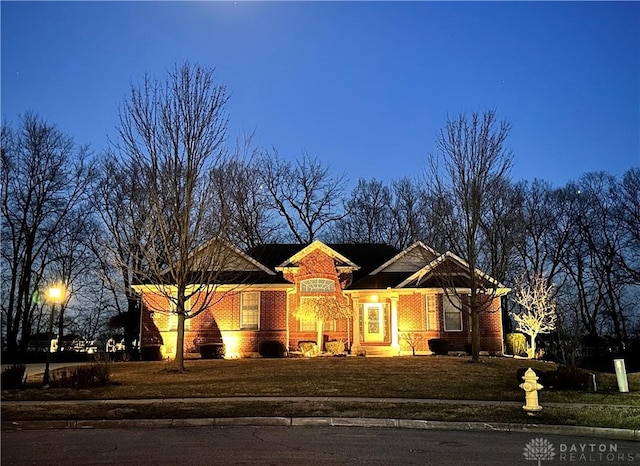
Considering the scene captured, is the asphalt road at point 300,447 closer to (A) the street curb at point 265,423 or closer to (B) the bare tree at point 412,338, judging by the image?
(A) the street curb at point 265,423

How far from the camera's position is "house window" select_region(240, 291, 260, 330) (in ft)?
91.9

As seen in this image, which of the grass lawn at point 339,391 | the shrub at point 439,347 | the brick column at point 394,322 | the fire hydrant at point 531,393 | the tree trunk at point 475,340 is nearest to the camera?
the grass lawn at point 339,391

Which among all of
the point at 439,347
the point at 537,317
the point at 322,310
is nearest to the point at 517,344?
the point at 537,317

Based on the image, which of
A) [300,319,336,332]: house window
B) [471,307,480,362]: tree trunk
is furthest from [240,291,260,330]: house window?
[471,307,480,362]: tree trunk

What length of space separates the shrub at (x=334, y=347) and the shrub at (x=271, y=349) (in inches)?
86.0

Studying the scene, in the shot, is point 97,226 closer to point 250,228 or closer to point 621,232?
point 250,228

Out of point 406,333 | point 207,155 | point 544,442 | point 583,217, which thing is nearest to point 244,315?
point 406,333

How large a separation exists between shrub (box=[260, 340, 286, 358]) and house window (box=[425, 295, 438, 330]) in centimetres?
729

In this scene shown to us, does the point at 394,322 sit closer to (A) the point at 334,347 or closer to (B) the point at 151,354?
(A) the point at 334,347

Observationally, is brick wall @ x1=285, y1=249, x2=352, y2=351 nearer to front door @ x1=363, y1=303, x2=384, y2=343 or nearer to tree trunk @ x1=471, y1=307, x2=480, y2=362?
front door @ x1=363, y1=303, x2=384, y2=343

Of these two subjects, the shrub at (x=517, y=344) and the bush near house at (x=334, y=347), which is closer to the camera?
the bush near house at (x=334, y=347)

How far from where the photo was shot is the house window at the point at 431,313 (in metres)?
27.8

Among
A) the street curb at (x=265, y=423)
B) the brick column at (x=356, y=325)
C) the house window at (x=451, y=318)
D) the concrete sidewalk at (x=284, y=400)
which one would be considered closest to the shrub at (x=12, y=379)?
the concrete sidewalk at (x=284, y=400)

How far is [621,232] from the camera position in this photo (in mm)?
40969
